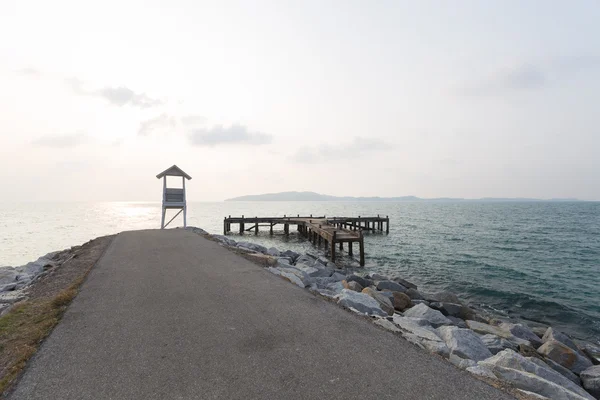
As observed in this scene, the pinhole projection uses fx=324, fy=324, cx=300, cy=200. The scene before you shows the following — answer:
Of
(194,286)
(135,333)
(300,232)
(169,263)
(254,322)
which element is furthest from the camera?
(300,232)

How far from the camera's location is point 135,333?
217 inches

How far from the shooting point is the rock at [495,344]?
8.12 m

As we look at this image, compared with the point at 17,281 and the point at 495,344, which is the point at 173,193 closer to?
the point at 17,281

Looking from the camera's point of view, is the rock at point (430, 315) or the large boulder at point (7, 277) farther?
the large boulder at point (7, 277)

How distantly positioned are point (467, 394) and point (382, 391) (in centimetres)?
107

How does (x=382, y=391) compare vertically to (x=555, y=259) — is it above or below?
above

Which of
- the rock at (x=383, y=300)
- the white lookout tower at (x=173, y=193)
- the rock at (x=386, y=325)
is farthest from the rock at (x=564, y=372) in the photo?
the white lookout tower at (x=173, y=193)

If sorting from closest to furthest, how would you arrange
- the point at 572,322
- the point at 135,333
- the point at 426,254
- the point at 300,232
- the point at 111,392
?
the point at 111,392 < the point at 135,333 < the point at 572,322 < the point at 426,254 < the point at 300,232

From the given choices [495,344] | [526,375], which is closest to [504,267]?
[495,344]

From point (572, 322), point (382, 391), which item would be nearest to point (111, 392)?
point (382, 391)

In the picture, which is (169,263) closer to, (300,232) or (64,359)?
(64,359)

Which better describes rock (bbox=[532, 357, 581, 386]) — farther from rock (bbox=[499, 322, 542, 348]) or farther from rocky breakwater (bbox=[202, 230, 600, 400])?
rock (bbox=[499, 322, 542, 348])

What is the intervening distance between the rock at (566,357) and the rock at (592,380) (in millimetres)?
661

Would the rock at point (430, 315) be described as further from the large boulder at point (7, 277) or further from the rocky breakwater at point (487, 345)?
the large boulder at point (7, 277)
